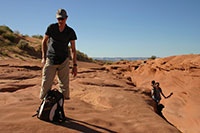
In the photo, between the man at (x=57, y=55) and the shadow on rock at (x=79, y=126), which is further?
the man at (x=57, y=55)

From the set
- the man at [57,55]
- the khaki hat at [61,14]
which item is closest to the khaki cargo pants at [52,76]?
the man at [57,55]

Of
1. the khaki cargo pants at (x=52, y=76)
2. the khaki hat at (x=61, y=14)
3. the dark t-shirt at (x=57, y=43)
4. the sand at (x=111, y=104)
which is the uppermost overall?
the khaki hat at (x=61, y=14)

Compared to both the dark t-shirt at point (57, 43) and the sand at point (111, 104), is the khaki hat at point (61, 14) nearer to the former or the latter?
the dark t-shirt at point (57, 43)

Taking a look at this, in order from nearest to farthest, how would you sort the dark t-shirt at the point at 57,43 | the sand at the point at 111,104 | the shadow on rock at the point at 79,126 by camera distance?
the shadow on rock at the point at 79,126 → the sand at the point at 111,104 → the dark t-shirt at the point at 57,43

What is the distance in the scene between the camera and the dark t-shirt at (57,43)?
8.38 ft

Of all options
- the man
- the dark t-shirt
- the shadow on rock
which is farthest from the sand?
the dark t-shirt

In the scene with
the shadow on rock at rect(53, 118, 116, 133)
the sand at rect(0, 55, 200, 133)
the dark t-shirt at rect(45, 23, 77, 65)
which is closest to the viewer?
the shadow on rock at rect(53, 118, 116, 133)

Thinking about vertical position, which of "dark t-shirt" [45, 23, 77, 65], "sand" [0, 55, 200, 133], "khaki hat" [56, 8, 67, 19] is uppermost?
"khaki hat" [56, 8, 67, 19]

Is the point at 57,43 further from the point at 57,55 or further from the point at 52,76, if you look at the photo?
the point at 52,76

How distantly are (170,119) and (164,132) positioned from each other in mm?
3615

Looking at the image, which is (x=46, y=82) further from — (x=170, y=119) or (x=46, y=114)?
(x=170, y=119)

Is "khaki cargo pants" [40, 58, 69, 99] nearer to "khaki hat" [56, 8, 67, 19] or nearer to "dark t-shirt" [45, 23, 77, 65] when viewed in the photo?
"dark t-shirt" [45, 23, 77, 65]

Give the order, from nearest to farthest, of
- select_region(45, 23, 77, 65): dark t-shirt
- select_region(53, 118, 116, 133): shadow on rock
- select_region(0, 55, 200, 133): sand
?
select_region(53, 118, 116, 133): shadow on rock → select_region(0, 55, 200, 133): sand → select_region(45, 23, 77, 65): dark t-shirt

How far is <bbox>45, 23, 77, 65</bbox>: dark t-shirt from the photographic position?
8.38 ft
